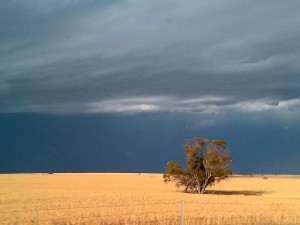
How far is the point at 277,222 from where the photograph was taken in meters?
22.1

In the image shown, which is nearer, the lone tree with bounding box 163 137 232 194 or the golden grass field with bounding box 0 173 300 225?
the golden grass field with bounding box 0 173 300 225

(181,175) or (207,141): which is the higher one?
(207,141)

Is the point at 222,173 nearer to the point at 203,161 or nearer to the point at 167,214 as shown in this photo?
the point at 203,161

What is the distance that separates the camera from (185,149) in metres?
63.0

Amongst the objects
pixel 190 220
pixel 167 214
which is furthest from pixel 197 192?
pixel 190 220

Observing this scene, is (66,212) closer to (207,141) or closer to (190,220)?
(190,220)

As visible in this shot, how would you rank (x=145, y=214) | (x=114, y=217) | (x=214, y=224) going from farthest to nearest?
(x=145, y=214) < (x=114, y=217) < (x=214, y=224)

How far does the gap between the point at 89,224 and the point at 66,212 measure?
7691 millimetres

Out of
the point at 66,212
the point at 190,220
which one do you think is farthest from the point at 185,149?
the point at 190,220

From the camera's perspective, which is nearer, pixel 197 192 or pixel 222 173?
pixel 222 173

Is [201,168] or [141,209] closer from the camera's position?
[141,209]

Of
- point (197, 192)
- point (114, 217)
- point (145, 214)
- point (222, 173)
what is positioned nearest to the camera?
point (114, 217)

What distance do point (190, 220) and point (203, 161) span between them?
1528 inches

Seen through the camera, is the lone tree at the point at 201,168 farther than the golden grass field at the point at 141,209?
Yes
